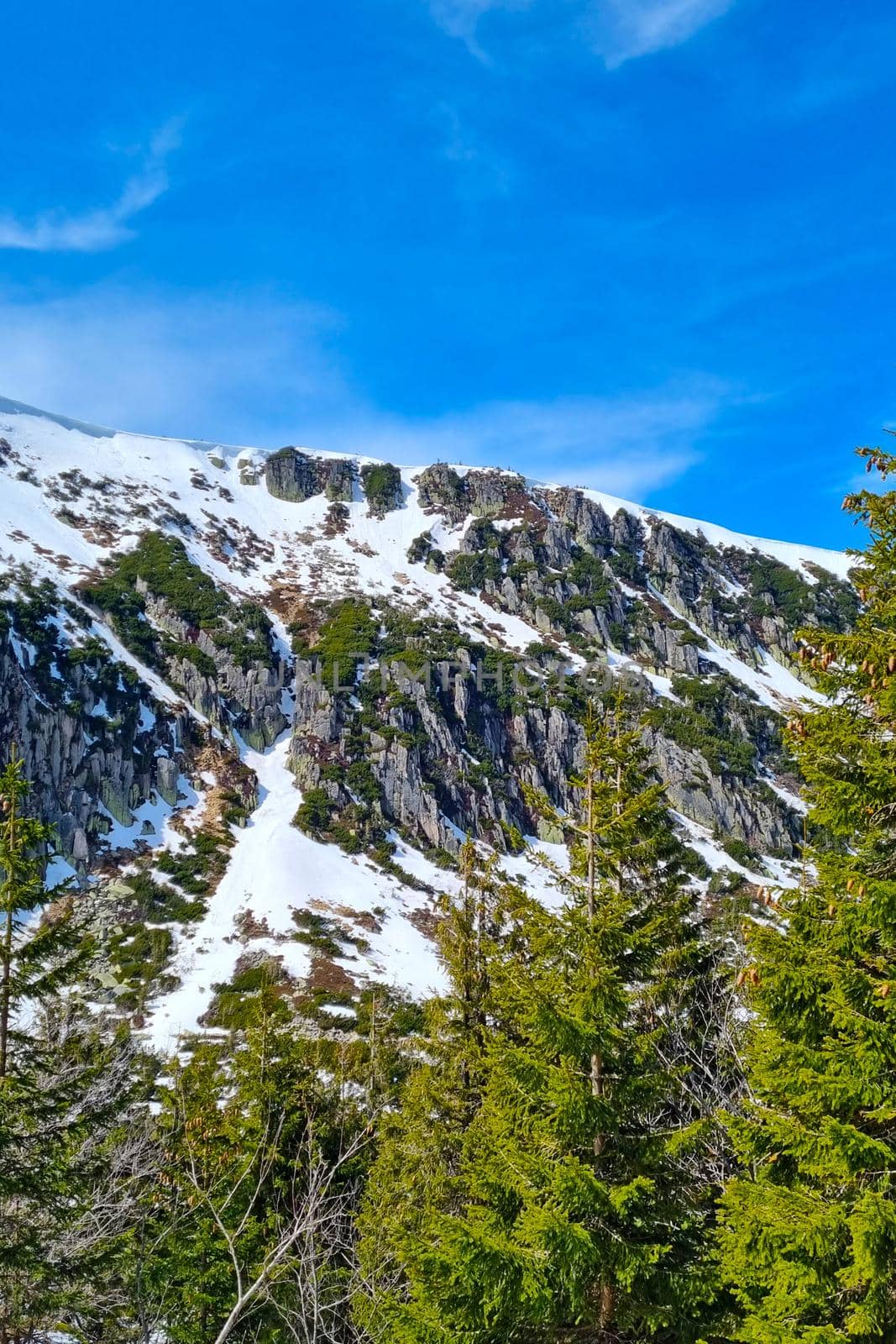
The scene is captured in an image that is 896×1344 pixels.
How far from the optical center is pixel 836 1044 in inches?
265

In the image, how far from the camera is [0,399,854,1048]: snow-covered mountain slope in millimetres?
63125

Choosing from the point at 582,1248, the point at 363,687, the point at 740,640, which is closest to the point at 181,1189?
the point at 582,1248

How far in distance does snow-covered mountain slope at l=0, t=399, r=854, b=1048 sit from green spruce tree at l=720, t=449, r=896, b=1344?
4292 cm

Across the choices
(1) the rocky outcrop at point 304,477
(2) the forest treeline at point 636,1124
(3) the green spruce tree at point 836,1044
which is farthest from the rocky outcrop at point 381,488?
(3) the green spruce tree at point 836,1044

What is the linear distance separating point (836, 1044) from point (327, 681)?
93.2 meters

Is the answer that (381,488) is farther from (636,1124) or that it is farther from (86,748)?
(636,1124)

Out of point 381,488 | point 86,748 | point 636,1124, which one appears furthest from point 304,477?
point 636,1124

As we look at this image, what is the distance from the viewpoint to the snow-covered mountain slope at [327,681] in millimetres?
63125

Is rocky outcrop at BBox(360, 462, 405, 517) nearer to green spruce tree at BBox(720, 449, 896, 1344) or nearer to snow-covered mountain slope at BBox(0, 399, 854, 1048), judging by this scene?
snow-covered mountain slope at BBox(0, 399, 854, 1048)

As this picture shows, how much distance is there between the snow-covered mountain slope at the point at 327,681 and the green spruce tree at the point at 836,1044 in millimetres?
42919

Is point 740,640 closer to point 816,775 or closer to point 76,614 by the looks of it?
point 76,614

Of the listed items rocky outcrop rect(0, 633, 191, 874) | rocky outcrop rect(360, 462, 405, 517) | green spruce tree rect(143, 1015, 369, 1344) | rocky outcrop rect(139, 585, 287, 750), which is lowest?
green spruce tree rect(143, 1015, 369, 1344)

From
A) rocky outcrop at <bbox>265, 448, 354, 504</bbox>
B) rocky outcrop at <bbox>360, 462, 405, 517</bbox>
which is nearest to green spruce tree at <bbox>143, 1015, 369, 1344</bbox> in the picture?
rocky outcrop at <bbox>360, 462, 405, 517</bbox>

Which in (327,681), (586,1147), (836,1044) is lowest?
(586,1147)
